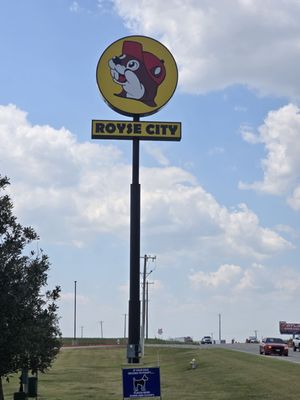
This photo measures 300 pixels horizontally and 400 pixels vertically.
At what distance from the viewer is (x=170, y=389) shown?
1252 inches

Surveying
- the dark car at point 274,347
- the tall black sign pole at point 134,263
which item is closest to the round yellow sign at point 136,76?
the tall black sign pole at point 134,263

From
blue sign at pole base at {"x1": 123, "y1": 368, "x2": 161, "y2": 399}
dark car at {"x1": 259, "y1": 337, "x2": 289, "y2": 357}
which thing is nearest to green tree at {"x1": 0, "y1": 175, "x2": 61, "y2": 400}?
blue sign at pole base at {"x1": 123, "y1": 368, "x2": 161, "y2": 399}

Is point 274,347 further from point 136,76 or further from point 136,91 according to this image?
point 136,76

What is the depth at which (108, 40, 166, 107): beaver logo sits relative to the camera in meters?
23.4

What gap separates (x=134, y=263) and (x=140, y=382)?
216 inches

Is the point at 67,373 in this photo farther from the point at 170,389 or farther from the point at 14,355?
the point at 14,355

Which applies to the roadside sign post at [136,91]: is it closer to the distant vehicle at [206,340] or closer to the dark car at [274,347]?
the dark car at [274,347]

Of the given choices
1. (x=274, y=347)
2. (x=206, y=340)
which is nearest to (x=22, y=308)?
(x=274, y=347)

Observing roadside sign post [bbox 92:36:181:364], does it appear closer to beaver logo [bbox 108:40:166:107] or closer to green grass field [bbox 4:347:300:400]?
beaver logo [bbox 108:40:166:107]

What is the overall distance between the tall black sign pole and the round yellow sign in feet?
2.18

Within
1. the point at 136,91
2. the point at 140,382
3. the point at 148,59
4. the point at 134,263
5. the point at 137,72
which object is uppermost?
the point at 148,59

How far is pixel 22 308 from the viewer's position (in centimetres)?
1656

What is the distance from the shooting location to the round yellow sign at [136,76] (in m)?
23.2

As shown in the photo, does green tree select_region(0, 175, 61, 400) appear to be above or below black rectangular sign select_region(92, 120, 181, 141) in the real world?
below
